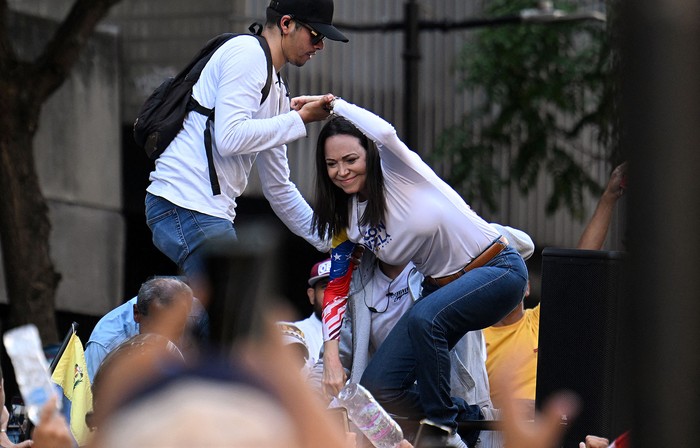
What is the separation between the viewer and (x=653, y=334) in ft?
5.50

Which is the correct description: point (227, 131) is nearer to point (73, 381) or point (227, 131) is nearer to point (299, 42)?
point (299, 42)

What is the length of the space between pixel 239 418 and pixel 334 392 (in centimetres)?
424

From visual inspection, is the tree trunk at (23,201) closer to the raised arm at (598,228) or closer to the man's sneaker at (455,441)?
the raised arm at (598,228)

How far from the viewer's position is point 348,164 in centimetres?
544

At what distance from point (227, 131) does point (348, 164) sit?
541 millimetres

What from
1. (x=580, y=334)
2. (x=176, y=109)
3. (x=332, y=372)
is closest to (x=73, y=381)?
(x=332, y=372)

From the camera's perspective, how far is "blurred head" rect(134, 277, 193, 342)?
4570mm

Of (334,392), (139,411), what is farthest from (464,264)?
(139,411)

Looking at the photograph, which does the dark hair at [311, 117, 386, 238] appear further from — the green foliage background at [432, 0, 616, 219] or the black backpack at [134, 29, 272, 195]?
the green foliage background at [432, 0, 616, 219]

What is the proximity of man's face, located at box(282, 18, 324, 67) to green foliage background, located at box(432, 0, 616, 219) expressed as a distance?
9.47 meters

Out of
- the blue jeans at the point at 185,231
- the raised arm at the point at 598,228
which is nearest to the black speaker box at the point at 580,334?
the raised arm at the point at 598,228

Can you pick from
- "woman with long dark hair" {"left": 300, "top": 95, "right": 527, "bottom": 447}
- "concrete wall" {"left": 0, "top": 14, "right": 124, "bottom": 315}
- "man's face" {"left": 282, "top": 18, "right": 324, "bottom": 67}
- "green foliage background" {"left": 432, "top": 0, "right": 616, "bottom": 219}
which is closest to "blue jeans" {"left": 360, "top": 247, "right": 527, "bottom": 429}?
"woman with long dark hair" {"left": 300, "top": 95, "right": 527, "bottom": 447}

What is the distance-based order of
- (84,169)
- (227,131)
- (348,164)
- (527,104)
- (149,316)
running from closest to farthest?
(227,131) < (348,164) < (149,316) < (84,169) < (527,104)

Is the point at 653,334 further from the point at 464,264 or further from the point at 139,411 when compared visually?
the point at 464,264
